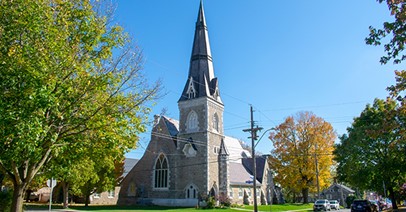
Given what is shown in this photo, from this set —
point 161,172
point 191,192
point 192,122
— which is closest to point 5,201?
point 191,192

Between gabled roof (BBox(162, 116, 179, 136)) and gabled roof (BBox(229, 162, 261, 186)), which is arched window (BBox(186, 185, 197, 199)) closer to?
gabled roof (BBox(229, 162, 261, 186))

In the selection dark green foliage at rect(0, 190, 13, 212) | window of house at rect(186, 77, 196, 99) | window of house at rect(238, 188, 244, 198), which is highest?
window of house at rect(186, 77, 196, 99)

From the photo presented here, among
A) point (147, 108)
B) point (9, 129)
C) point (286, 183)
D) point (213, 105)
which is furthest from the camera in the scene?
point (286, 183)

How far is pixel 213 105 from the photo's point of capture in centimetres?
4125

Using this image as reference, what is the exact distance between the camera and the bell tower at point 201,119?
3766 centimetres

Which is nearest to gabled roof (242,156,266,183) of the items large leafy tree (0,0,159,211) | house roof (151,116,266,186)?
house roof (151,116,266,186)

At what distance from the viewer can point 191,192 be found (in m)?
37.8

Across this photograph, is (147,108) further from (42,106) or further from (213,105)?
(213,105)

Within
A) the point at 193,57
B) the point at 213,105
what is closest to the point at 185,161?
the point at 213,105

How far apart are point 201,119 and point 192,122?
Answer: 1.72 metres

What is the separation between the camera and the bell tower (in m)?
37.7

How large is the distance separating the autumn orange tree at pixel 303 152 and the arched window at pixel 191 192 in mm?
13697

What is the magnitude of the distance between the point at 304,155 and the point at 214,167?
12.3 m

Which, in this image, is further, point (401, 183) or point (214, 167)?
point (214, 167)
